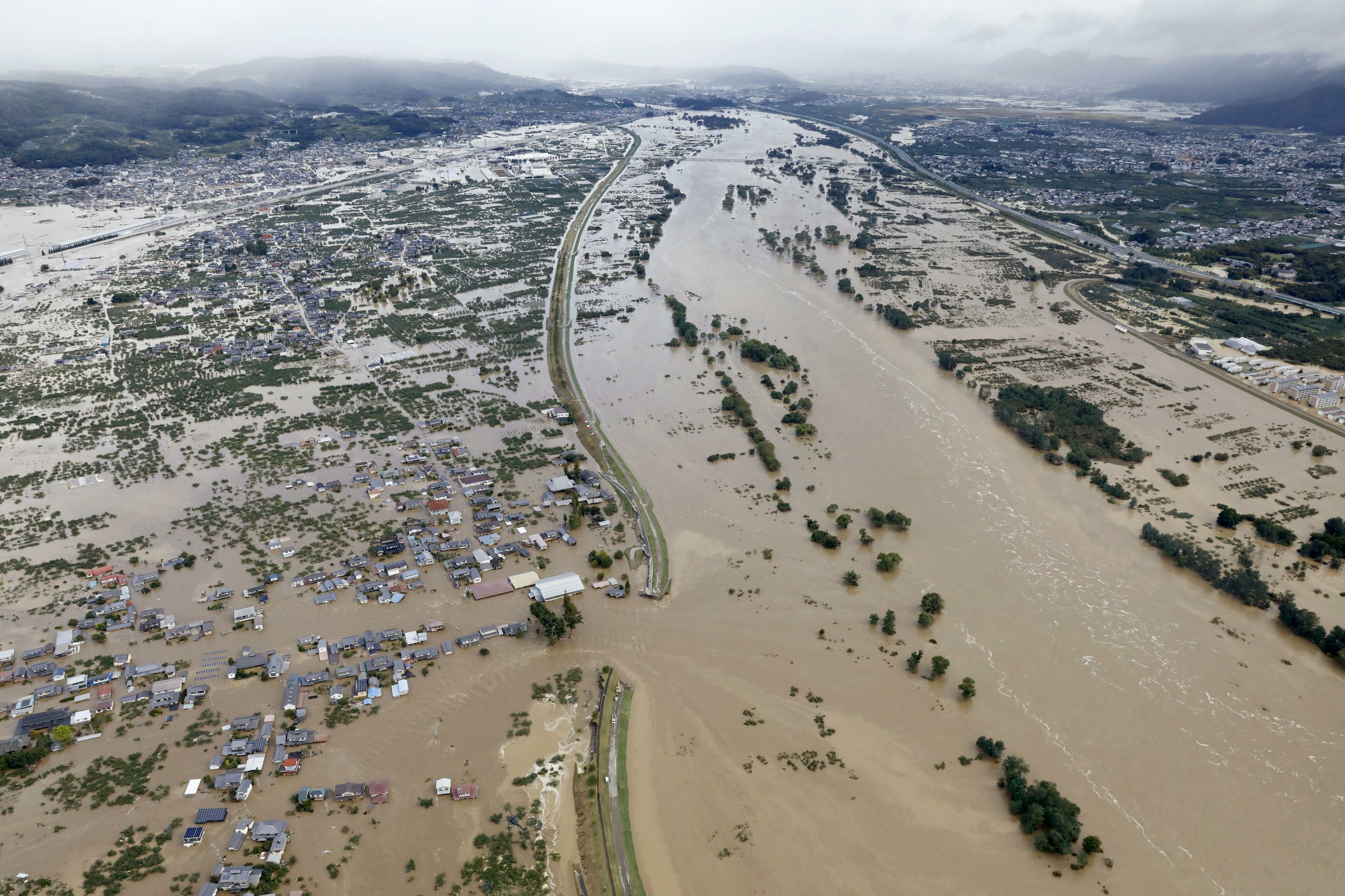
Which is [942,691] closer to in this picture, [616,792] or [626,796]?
[626,796]

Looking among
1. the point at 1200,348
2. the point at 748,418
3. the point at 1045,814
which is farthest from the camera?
the point at 1200,348

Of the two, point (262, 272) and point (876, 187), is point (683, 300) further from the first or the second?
point (876, 187)

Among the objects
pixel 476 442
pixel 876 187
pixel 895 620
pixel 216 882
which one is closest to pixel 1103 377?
pixel 895 620

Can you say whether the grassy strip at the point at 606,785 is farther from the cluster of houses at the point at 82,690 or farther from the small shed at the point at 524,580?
the cluster of houses at the point at 82,690

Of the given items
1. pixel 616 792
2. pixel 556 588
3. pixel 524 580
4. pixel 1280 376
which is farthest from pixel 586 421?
pixel 1280 376

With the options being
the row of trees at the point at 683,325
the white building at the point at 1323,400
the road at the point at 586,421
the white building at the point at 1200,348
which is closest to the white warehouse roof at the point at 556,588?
the road at the point at 586,421
